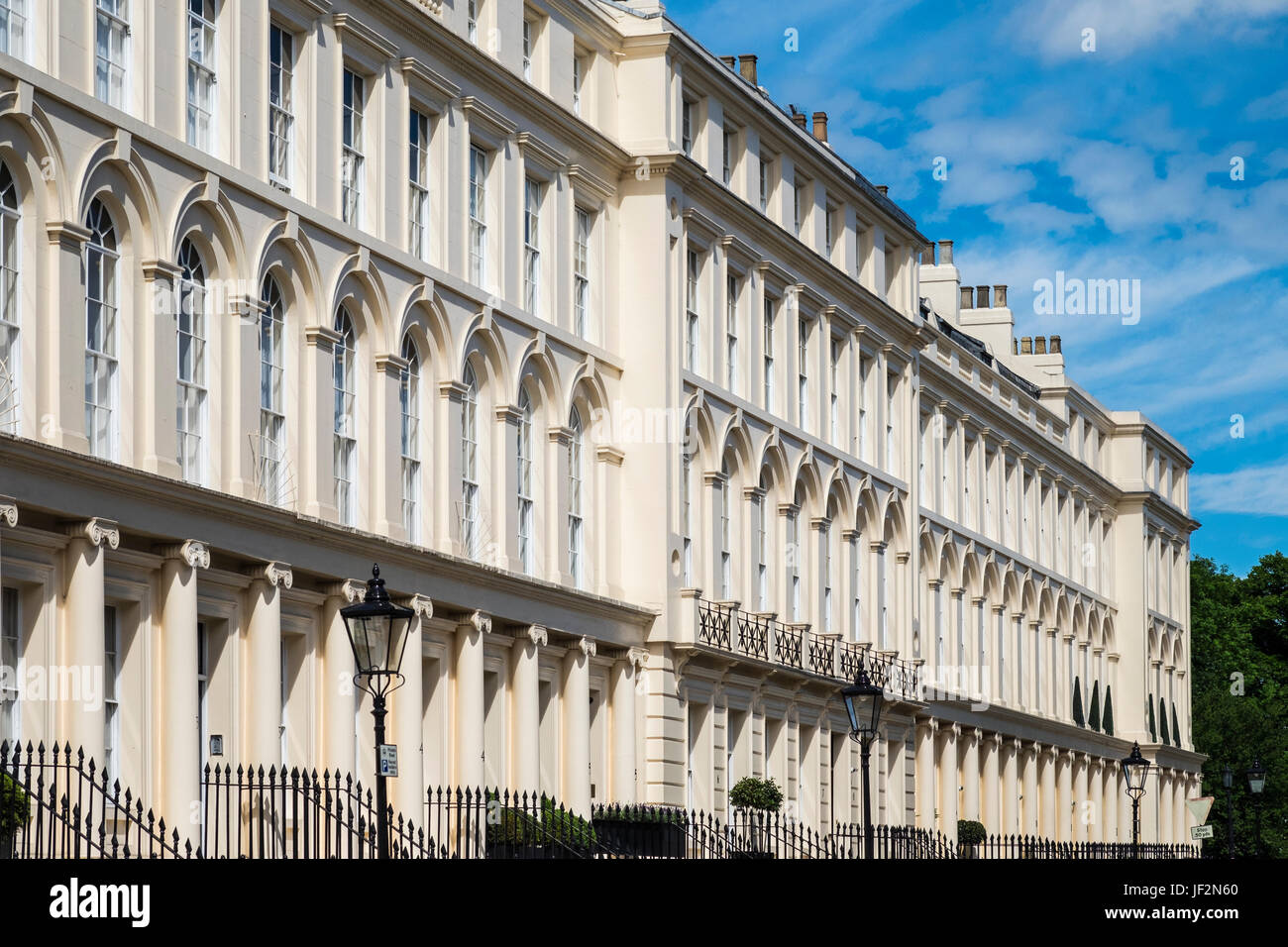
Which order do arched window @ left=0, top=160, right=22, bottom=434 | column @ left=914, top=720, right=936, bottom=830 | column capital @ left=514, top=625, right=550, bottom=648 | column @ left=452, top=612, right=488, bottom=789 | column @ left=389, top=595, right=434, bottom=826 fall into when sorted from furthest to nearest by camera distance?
column @ left=914, top=720, right=936, bottom=830, column capital @ left=514, top=625, right=550, bottom=648, column @ left=452, top=612, right=488, bottom=789, column @ left=389, top=595, right=434, bottom=826, arched window @ left=0, top=160, right=22, bottom=434

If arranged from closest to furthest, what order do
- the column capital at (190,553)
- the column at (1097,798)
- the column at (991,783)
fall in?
the column capital at (190,553)
the column at (991,783)
the column at (1097,798)

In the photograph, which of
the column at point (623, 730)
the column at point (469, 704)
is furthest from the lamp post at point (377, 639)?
the column at point (623, 730)

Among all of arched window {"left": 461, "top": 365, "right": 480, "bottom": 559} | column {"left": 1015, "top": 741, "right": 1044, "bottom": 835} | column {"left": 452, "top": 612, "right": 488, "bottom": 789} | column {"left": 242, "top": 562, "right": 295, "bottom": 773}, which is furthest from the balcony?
column {"left": 242, "top": 562, "right": 295, "bottom": 773}

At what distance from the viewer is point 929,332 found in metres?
60.5

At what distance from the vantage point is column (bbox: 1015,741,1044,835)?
68.5 m

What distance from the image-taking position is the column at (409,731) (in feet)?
113

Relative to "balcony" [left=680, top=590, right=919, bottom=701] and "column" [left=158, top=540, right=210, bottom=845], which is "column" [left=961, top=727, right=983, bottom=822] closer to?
"balcony" [left=680, top=590, right=919, bottom=701]

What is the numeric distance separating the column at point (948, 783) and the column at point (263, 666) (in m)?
31.5

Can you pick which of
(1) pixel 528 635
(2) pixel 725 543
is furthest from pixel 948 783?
(1) pixel 528 635

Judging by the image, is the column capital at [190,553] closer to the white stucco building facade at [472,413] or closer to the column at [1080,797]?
the white stucco building facade at [472,413]

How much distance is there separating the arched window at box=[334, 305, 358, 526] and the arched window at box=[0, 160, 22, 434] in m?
7.16

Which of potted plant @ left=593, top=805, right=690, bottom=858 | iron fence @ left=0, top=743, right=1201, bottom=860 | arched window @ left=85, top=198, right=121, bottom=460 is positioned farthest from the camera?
potted plant @ left=593, top=805, right=690, bottom=858
